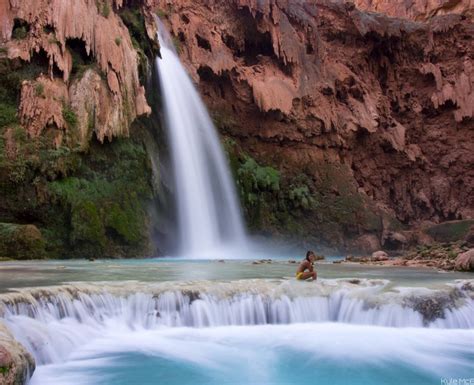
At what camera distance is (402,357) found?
734cm

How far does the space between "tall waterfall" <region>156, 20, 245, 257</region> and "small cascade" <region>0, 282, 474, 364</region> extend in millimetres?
13213

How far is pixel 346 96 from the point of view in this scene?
32531 millimetres

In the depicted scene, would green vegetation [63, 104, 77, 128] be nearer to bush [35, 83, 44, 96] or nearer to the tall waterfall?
bush [35, 83, 44, 96]

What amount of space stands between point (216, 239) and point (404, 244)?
10179 mm

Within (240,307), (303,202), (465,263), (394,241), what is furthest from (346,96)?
(240,307)

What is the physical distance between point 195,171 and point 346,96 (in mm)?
12709

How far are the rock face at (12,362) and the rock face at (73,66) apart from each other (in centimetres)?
1286

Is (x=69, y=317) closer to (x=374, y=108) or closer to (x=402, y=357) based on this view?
(x=402, y=357)

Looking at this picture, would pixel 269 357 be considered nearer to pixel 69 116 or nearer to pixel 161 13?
pixel 69 116

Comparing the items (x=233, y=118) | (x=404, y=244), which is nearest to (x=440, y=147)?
(x=404, y=244)

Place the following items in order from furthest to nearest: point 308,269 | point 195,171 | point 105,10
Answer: point 195,171 → point 105,10 → point 308,269

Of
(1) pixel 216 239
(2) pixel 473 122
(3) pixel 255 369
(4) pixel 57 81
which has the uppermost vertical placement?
(2) pixel 473 122

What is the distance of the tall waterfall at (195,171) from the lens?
76.8 ft

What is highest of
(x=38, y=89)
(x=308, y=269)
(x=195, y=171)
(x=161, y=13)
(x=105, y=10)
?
(x=161, y=13)
